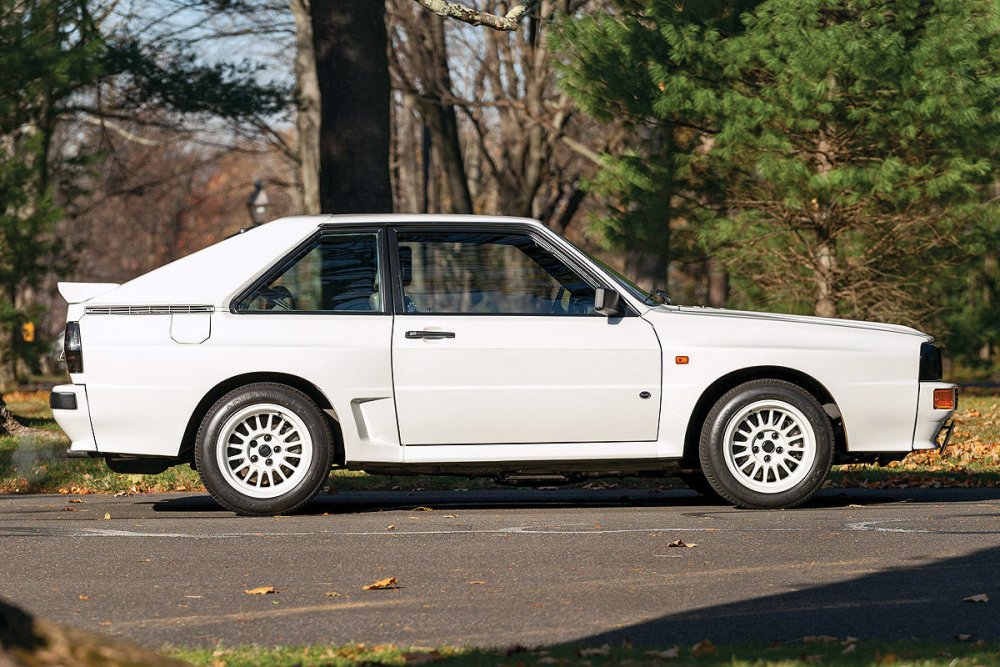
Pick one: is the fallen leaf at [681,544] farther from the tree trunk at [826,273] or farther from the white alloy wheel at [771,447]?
the tree trunk at [826,273]

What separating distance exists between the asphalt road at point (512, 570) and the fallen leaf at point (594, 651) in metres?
0.26

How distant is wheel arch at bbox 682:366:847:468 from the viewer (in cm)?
873

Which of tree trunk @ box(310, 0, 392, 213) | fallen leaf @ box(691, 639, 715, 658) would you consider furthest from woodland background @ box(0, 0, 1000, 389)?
fallen leaf @ box(691, 639, 715, 658)

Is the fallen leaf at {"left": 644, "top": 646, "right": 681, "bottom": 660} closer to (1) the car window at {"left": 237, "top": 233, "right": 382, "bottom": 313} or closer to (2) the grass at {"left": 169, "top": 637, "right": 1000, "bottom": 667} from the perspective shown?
(2) the grass at {"left": 169, "top": 637, "right": 1000, "bottom": 667}

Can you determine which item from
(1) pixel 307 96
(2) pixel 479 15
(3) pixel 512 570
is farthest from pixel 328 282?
(1) pixel 307 96

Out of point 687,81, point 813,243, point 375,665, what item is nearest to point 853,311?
point 813,243

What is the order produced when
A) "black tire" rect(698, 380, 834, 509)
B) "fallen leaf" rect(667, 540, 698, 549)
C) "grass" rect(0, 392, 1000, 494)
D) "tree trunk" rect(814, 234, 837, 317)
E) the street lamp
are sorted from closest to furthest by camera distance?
"fallen leaf" rect(667, 540, 698, 549), "black tire" rect(698, 380, 834, 509), "grass" rect(0, 392, 1000, 494), "tree trunk" rect(814, 234, 837, 317), the street lamp

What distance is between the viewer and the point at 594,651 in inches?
190

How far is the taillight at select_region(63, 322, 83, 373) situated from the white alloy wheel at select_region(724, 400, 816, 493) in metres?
3.78

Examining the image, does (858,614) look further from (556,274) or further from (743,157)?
(743,157)

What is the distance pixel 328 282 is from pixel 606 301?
64.1 inches

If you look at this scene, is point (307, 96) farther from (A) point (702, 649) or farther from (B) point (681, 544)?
(A) point (702, 649)

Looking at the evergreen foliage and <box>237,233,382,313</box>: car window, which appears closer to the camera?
<box>237,233,382,313</box>: car window

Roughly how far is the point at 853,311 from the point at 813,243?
0.94 meters
